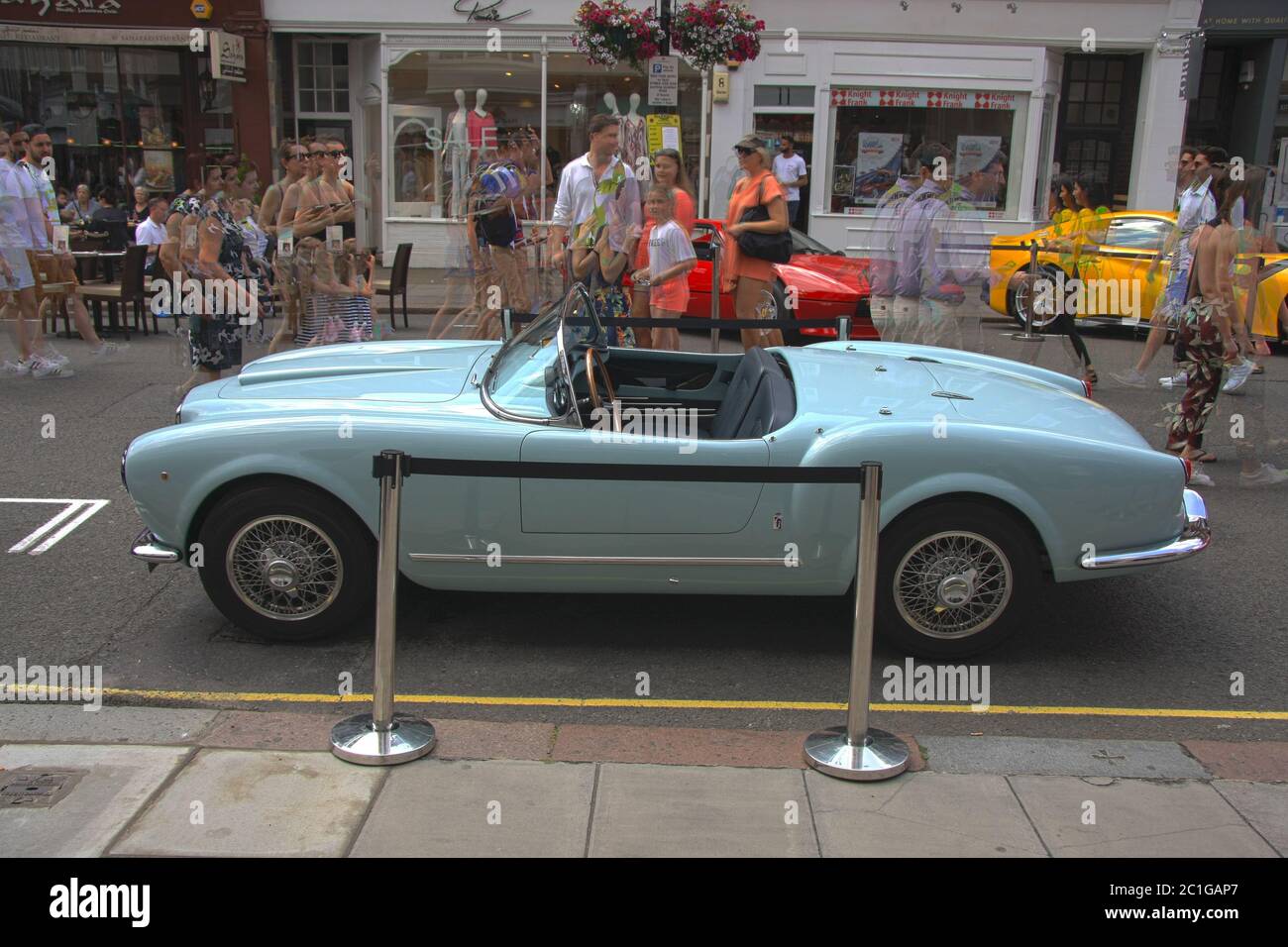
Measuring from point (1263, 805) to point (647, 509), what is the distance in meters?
2.22

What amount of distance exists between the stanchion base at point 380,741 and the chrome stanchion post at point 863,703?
126 cm

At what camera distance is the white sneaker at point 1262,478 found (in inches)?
282

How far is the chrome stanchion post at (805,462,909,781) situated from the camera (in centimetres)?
358

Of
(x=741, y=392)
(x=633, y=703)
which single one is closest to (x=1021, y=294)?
(x=741, y=392)

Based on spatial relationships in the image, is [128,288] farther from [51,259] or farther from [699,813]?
[699,813]

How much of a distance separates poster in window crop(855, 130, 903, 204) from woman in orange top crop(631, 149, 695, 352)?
387 inches

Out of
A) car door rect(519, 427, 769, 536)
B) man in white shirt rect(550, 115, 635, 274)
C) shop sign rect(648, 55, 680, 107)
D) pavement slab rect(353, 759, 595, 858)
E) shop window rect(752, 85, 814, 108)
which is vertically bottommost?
pavement slab rect(353, 759, 595, 858)

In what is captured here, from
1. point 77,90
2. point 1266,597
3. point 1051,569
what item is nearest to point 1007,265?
point 1266,597

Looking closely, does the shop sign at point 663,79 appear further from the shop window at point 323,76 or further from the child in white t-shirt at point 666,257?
the shop window at point 323,76

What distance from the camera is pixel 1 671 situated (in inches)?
168

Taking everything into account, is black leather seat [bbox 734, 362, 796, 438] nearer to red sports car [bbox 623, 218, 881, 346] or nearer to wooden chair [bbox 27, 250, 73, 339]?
red sports car [bbox 623, 218, 881, 346]

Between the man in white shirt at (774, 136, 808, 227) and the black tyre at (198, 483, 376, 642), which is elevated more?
the man in white shirt at (774, 136, 808, 227)

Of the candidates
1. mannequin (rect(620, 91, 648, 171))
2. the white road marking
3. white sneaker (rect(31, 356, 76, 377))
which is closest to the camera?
the white road marking

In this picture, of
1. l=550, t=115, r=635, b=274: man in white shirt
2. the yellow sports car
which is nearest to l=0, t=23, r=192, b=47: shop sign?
l=550, t=115, r=635, b=274: man in white shirt
